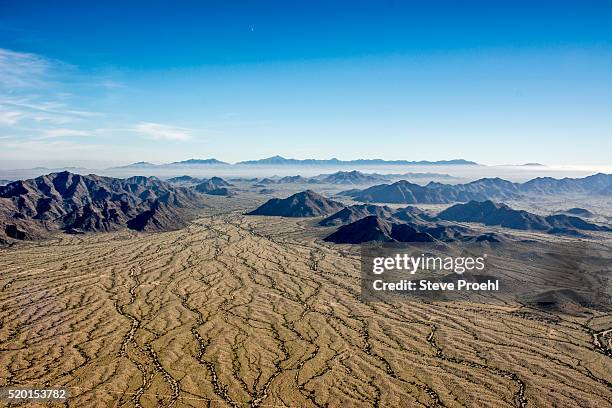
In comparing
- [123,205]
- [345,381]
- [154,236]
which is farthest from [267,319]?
[123,205]

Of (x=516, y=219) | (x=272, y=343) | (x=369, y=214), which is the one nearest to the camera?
(x=272, y=343)

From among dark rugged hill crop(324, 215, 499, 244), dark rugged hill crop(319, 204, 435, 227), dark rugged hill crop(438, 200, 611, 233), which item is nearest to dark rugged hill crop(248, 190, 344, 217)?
dark rugged hill crop(319, 204, 435, 227)

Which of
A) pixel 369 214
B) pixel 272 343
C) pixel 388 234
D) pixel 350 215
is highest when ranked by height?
pixel 350 215

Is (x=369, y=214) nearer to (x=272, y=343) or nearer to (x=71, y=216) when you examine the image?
(x=71, y=216)

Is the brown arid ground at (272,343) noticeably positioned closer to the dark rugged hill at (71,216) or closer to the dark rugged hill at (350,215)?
the dark rugged hill at (71,216)

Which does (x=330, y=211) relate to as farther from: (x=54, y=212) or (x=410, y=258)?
(x=54, y=212)

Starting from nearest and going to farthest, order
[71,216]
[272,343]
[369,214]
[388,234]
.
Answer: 1. [272,343]
2. [388,234]
3. [71,216]
4. [369,214]

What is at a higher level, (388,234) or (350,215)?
(350,215)

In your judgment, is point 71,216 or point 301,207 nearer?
point 71,216

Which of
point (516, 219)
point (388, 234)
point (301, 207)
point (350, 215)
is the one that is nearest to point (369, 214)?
point (350, 215)
